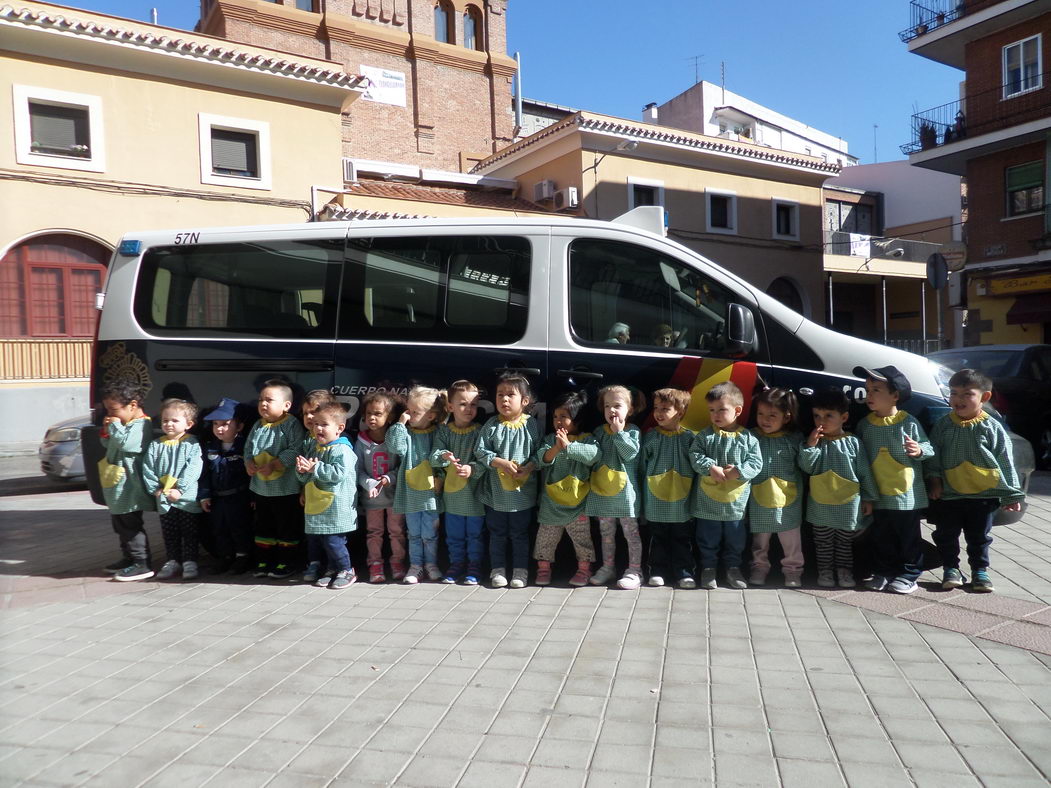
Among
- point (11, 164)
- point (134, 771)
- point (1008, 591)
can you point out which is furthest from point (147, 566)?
point (11, 164)

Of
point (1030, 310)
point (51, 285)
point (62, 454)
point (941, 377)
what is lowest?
point (62, 454)

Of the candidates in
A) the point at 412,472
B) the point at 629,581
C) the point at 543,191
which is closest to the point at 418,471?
the point at 412,472

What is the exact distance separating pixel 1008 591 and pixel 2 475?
13.2 meters

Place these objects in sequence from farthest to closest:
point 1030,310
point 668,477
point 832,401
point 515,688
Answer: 1. point 1030,310
2. point 668,477
3. point 832,401
4. point 515,688

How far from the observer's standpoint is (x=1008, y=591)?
14.6 ft

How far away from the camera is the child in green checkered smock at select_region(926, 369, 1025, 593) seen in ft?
14.3

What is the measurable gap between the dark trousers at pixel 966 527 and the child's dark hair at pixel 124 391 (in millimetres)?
5154

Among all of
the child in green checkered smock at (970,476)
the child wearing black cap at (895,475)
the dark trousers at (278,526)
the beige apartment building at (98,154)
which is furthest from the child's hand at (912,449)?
the beige apartment building at (98,154)

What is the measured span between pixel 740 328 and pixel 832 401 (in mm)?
684

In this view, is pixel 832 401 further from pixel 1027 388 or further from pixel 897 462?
pixel 1027 388

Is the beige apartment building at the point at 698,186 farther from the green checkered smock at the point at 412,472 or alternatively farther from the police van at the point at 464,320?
the green checkered smock at the point at 412,472

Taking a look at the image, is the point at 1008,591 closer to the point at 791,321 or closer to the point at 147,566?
the point at 791,321

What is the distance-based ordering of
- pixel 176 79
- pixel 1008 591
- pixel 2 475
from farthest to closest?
1. pixel 176 79
2. pixel 2 475
3. pixel 1008 591

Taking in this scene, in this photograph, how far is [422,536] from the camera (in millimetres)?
4879
